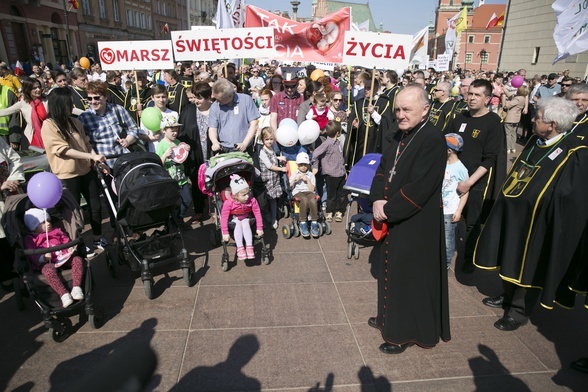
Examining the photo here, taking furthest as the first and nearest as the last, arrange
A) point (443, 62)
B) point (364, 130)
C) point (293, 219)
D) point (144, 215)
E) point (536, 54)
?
point (536, 54), point (443, 62), point (364, 130), point (293, 219), point (144, 215)

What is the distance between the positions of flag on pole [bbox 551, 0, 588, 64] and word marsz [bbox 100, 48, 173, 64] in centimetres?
696

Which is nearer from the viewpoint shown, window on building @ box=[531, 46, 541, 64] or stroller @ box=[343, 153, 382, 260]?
stroller @ box=[343, 153, 382, 260]

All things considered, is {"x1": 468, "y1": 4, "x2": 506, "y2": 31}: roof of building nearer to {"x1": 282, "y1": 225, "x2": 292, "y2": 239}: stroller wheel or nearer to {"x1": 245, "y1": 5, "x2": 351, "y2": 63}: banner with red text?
{"x1": 245, "y1": 5, "x2": 351, "y2": 63}: banner with red text

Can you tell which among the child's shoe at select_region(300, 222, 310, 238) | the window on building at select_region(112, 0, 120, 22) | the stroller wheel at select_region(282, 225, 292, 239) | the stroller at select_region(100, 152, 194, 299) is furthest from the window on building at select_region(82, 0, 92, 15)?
the child's shoe at select_region(300, 222, 310, 238)

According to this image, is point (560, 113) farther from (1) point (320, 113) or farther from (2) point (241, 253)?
(1) point (320, 113)

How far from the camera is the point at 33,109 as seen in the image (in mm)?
6992

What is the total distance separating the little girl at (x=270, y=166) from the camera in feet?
19.1

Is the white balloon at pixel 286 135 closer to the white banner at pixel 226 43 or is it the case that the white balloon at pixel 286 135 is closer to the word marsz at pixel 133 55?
the white banner at pixel 226 43

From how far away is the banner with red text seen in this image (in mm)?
7770

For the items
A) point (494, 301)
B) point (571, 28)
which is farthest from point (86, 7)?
point (494, 301)

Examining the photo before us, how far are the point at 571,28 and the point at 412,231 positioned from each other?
247 inches

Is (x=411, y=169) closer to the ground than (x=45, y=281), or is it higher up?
higher up

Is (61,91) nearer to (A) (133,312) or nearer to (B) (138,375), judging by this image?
(A) (133,312)

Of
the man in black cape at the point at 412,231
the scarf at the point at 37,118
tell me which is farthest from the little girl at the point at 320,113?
the scarf at the point at 37,118
